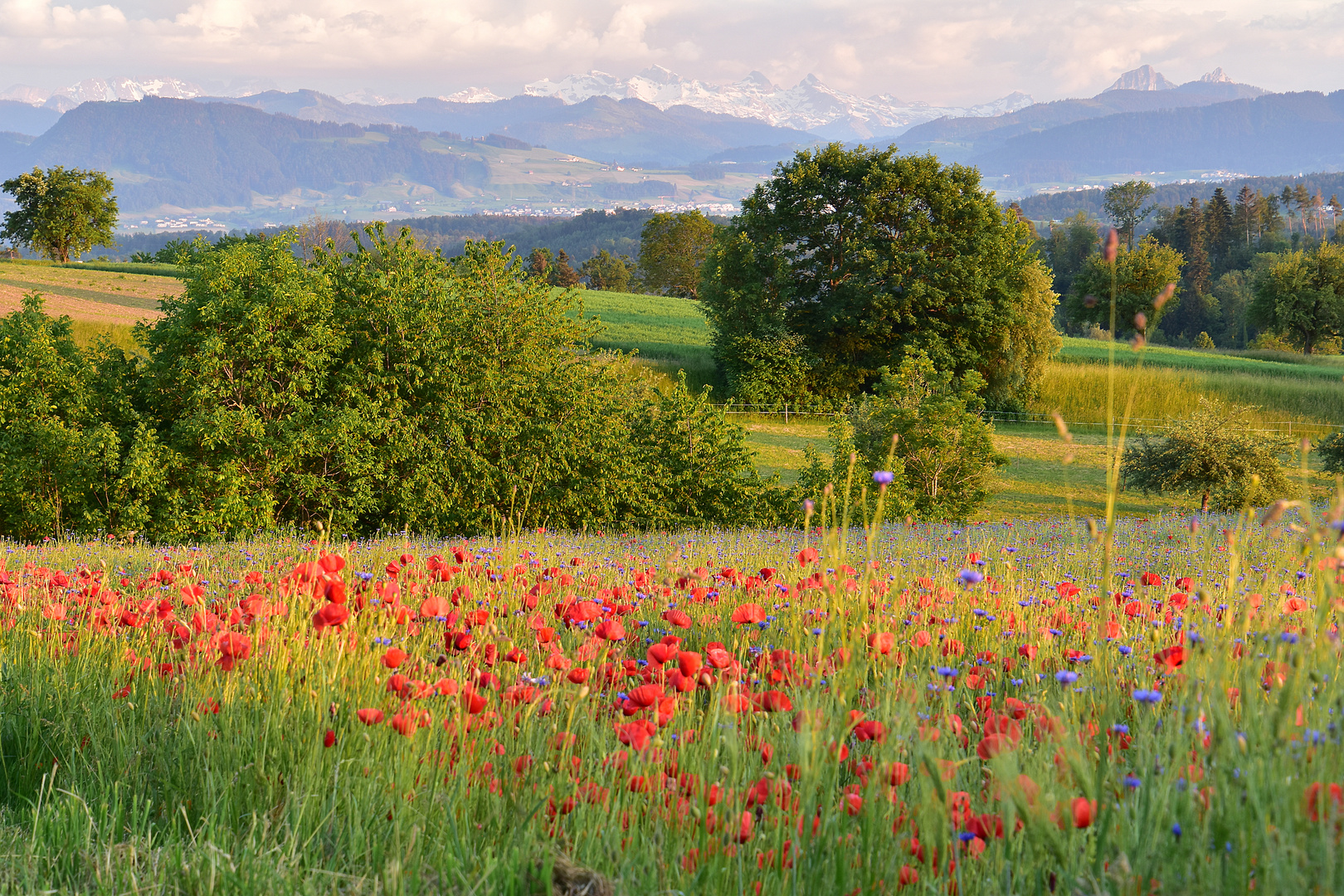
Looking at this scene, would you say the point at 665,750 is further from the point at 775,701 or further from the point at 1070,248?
the point at 1070,248

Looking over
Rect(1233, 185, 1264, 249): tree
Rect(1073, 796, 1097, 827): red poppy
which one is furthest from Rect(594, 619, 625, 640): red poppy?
Rect(1233, 185, 1264, 249): tree

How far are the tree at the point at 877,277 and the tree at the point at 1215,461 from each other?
53.8 feet

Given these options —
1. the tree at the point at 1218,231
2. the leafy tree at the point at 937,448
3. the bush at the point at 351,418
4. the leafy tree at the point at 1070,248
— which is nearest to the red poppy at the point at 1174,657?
the bush at the point at 351,418

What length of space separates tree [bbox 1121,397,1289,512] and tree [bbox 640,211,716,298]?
215 ft

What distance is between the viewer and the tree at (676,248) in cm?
8356

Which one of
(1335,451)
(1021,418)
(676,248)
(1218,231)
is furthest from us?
(1218,231)

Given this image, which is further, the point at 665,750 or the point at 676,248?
the point at 676,248

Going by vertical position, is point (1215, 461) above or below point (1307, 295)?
below

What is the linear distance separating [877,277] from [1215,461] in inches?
837

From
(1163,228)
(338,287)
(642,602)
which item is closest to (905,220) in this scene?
(338,287)

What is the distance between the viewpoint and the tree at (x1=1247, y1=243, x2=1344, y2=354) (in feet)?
180

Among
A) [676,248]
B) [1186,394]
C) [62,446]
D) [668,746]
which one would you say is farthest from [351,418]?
[676,248]

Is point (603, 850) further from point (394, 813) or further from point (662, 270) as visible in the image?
point (662, 270)

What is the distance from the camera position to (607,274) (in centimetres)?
10431
